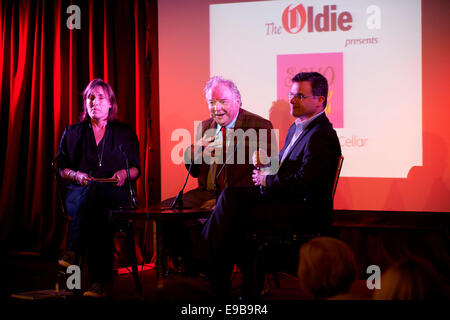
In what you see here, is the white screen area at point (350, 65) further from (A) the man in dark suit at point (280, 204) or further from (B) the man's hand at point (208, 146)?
(A) the man in dark suit at point (280, 204)

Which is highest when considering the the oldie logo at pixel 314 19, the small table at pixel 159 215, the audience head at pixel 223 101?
the the oldie logo at pixel 314 19

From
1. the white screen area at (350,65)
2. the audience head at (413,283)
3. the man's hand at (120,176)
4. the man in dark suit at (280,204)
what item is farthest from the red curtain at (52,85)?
the audience head at (413,283)

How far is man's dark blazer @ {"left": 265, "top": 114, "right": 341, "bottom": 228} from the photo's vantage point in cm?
256

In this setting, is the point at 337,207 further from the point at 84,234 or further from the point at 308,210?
the point at 84,234

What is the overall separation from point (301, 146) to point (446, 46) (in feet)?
5.33

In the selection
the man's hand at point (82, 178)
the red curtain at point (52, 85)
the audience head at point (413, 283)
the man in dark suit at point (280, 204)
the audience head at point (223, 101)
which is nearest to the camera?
the audience head at point (413, 283)

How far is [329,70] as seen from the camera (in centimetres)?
372

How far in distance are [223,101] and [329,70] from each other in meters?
0.93

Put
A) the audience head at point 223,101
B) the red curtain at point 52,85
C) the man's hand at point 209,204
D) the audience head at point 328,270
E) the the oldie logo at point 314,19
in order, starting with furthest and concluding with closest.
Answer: the red curtain at point 52,85 → the the oldie logo at point 314,19 → the audience head at point 223,101 → the man's hand at point 209,204 → the audience head at point 328,270

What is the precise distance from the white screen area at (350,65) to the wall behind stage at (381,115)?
0.20 ft

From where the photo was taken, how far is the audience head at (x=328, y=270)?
4.07ft

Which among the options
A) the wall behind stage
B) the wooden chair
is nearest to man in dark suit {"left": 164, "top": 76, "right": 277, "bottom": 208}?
the wall behind stage

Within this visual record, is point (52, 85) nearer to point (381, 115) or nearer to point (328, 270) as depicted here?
point (381, 115)

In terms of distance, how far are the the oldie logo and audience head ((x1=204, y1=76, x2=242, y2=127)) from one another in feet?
2.70
